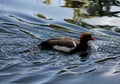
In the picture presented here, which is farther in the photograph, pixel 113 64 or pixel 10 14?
pixel 10 14

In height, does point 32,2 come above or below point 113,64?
above

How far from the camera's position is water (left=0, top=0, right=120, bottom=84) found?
9977 mm

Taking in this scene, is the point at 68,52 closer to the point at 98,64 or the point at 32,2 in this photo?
the point at 98,64

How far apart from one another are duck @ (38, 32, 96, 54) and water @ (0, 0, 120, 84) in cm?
22

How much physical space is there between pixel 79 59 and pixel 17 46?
1.63 m

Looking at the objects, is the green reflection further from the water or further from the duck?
the duck

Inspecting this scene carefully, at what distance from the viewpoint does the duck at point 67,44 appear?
12.1 meters

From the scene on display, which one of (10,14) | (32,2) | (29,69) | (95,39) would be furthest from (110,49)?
(32,2)

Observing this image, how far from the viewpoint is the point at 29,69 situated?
1028 centimetres

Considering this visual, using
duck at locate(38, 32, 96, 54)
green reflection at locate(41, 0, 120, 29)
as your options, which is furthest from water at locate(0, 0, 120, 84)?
duck at locate(38, 32, 96, 54)

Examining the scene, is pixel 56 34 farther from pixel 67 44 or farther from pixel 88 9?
pixel 88 9

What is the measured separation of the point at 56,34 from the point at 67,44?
98 cm

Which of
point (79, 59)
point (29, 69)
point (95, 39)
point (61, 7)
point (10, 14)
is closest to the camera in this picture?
point (29, 69)

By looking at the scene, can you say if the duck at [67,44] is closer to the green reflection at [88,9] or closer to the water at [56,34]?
the water at [56,34]
